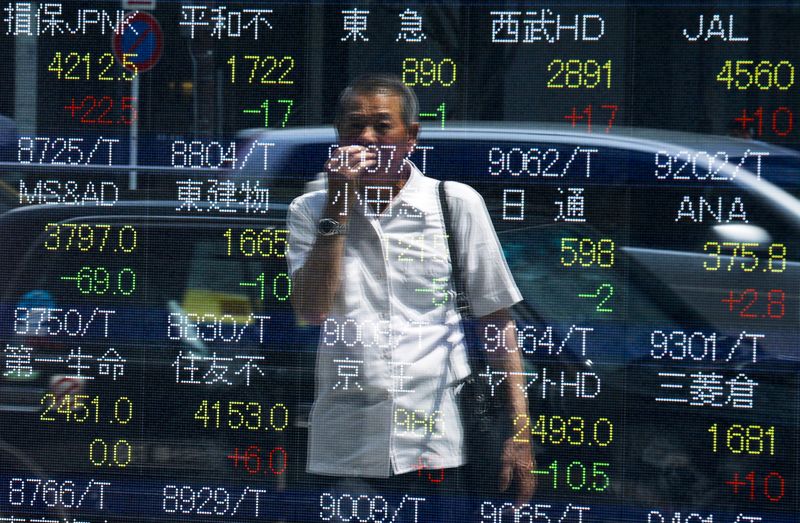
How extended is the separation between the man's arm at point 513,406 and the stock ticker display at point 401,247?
17 mm

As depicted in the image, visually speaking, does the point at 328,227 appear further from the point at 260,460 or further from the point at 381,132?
the point at 260,460

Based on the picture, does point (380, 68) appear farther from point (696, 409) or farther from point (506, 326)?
point (696, 409)

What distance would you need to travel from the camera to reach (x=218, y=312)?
12.0ft

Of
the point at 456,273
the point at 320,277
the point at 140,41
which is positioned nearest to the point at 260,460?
the point at 320,277

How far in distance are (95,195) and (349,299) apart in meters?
0.95

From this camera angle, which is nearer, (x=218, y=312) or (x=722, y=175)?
(x=722, y=175)

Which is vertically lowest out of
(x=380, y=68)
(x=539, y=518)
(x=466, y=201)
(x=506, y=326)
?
(x=539, y=518)

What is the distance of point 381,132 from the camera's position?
351 cm

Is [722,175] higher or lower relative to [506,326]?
higher

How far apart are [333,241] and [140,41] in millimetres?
951

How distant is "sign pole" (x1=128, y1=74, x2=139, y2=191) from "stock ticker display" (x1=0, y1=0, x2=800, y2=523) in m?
0.01

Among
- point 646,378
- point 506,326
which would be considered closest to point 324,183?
point 506,326

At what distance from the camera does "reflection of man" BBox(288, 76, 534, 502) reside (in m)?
3.51

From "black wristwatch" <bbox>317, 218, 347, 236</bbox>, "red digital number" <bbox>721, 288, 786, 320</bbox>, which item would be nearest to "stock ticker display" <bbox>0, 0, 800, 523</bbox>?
"red digital number" <bbox>721, 288, 786, 320</bbox>
